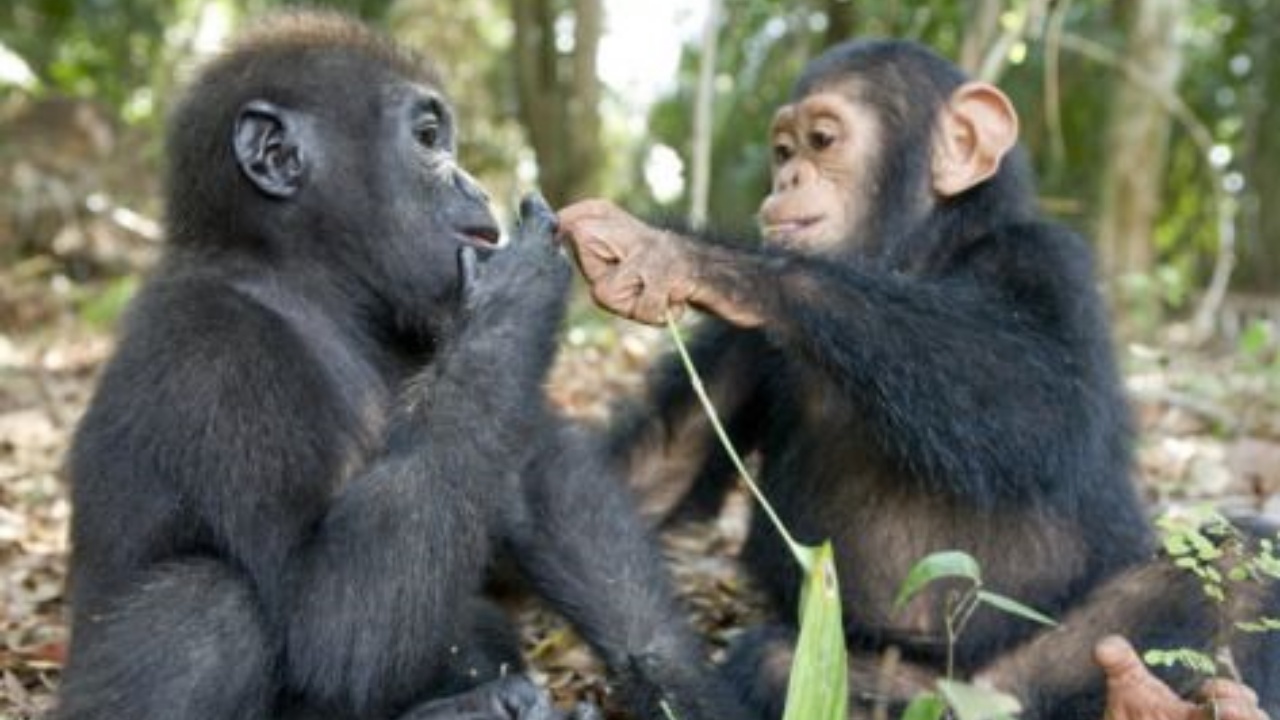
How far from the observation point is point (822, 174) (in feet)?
19.0

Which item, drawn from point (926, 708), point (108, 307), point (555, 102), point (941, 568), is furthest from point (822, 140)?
point (555, 102)

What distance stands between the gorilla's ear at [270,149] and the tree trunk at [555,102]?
27.5 ft

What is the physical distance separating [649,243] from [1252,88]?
43.3 feet

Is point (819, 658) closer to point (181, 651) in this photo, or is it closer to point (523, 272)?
point (523, 272)

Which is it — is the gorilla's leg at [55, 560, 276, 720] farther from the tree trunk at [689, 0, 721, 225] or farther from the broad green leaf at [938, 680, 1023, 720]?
the tree trunk at [689, 0, 721, 225]

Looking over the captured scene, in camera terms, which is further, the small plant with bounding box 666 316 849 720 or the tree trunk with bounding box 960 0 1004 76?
the tree trunk with bounding box 960 0 1004 76

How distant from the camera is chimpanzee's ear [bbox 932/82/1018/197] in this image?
5738mm

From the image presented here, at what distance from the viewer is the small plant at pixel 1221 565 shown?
4359 mm

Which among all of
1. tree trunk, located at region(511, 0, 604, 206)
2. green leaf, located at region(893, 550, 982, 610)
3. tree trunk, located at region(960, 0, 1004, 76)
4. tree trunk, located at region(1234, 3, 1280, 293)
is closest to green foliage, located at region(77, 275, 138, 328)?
tree trunk, located at region(511, 0, 604, 206)

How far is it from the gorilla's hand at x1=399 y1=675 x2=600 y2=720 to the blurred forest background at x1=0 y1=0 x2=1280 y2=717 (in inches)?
114

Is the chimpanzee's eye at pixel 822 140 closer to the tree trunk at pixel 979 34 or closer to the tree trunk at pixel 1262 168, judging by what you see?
the tree trunk at pixel 979 34

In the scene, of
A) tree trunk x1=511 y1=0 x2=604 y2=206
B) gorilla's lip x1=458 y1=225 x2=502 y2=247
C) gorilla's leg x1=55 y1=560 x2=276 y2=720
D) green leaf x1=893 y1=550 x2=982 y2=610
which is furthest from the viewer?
tree trunk x1=511 y1=0 x2=604 y2=206

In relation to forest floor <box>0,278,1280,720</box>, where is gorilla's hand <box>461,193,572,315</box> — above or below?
above

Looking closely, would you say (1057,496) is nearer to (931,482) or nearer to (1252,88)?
(931,482)
